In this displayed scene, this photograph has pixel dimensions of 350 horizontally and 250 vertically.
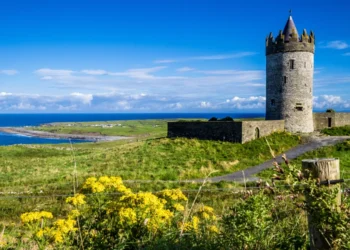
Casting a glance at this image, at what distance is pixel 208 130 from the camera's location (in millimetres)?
34312

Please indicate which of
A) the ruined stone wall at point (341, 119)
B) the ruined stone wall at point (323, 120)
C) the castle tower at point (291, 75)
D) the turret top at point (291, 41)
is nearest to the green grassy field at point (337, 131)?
the ruined stone wall at point (323, 120)

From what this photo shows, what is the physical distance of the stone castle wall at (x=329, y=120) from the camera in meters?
40.1

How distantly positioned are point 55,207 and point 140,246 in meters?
11.1

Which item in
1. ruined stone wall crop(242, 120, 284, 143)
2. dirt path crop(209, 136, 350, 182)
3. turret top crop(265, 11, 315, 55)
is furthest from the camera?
turret top crop(265, 11, 315, 55)

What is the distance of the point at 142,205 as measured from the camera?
5.12 metres

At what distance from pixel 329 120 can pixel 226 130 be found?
15290 mm

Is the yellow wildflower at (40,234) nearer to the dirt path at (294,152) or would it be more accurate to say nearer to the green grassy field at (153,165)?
the green grassy field at (153,165)

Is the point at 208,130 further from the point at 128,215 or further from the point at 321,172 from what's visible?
the point at 321,172

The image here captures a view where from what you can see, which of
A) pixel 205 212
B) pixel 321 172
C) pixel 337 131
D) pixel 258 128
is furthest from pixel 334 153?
pixel 321 172

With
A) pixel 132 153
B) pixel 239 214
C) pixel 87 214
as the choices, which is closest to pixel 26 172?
pixel 132 153

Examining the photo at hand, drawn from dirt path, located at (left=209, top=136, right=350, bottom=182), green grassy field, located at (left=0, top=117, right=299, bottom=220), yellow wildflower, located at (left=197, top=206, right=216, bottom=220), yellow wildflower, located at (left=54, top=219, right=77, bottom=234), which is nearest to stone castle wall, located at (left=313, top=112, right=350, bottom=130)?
dirt path, located at (left=209, top=136, right=350, bottom=182)

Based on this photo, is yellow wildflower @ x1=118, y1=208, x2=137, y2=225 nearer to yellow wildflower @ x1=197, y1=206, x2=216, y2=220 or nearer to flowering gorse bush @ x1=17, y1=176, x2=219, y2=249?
flowering gorse bush @ x1=17, y1=176, x2=219, y2=249

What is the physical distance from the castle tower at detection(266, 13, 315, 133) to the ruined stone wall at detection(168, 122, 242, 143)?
756 cm

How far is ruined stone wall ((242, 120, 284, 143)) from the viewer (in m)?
32.4
